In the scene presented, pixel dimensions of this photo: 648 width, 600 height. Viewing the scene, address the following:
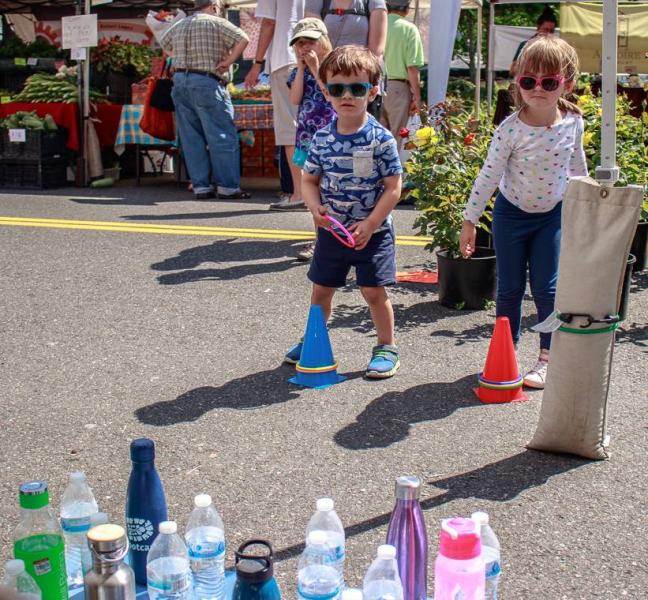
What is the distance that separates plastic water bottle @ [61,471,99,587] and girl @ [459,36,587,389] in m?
2.37

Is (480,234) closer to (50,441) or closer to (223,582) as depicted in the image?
(50,441)

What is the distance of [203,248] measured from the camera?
7.89 m

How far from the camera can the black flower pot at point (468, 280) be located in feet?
19.6

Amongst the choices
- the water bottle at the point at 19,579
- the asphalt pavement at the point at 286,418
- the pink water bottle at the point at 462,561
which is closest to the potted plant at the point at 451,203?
the asphalt pavement at the point at 286,418

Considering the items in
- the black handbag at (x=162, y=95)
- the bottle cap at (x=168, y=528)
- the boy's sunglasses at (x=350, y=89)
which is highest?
the black handbag at (x=162, y=95)

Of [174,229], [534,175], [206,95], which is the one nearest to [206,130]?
[206,95]

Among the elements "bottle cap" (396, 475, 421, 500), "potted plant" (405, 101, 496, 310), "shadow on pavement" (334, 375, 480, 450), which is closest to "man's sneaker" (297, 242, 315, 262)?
"potted plant" (405, 101, 496, 310)

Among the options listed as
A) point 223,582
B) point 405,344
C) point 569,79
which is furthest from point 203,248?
point 223,582

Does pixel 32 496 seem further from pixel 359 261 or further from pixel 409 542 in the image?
pixel 359 261

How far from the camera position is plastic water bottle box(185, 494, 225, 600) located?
2646 millimetres

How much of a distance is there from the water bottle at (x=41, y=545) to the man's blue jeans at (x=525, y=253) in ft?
A: 9.25

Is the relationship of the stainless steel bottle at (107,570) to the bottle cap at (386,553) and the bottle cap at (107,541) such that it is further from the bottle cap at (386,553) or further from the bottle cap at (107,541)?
the bottle cap at (386,553)

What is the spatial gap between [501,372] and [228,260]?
3409 millimetres

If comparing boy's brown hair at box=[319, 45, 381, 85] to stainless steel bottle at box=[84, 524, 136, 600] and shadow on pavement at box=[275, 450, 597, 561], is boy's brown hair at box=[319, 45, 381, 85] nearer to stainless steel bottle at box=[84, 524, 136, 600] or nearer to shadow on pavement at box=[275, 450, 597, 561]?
shadow on pavement at box=[275, 450, 597, 561]
